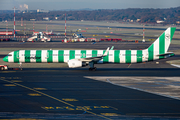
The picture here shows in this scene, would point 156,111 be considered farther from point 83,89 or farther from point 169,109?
point 83,89

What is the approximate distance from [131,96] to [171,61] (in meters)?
35.7

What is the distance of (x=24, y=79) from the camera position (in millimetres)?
43469

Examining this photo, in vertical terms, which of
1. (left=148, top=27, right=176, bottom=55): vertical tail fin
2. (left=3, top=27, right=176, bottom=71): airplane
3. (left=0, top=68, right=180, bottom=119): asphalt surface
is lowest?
(left=0, top=68, right=180, bottom=119): asphalt surface

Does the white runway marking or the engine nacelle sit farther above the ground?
the engine nacelle

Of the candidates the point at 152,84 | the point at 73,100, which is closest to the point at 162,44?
the point at 152,84

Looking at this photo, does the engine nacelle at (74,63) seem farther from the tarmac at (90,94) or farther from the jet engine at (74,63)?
the tarmac at (90,94)

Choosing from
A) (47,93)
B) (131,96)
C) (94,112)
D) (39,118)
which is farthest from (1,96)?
(131,96)

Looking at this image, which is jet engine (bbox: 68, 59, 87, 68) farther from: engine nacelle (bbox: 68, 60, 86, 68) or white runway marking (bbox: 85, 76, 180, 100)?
white runway marking (bbox: 85, 76, 180, 100)

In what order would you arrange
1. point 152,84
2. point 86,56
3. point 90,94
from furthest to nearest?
point 86,56
point 152,84
point 90,94

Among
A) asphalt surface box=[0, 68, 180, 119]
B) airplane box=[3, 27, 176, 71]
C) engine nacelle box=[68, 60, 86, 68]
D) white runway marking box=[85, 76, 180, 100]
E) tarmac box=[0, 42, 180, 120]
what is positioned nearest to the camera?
asphalt surface box=[0, 68, 180, 119]

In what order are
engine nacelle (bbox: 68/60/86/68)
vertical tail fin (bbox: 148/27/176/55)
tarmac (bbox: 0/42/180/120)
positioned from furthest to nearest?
1. vertical tail fin (bbox: 148/27/176/55)
2. engine nacelle (bbox: 68/60/86/68)
3. tarmac (bbox: 0/42/180/120)

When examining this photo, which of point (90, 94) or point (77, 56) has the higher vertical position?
point (77, 56)

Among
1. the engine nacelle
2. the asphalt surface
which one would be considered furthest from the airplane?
the asphalt surface

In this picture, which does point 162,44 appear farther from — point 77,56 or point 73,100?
point 73,100
